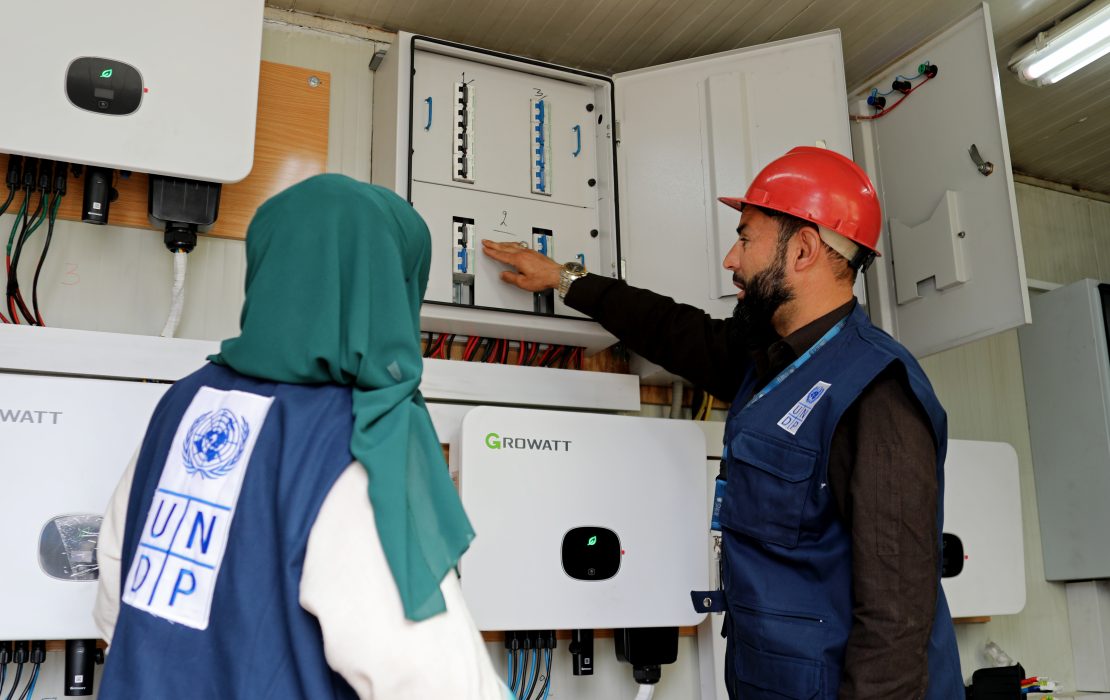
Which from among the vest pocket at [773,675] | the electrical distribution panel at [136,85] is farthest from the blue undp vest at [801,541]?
the electrical distribution panel at [136,85]

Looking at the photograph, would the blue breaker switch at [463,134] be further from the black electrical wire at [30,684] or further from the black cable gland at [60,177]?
the black electrical wire at [30,684]

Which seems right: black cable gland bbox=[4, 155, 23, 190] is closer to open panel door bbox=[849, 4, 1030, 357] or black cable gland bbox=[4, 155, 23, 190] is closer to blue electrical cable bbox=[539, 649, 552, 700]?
blue electrical cable bbox=[539, 649, 552, 700]

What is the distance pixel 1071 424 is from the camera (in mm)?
2982

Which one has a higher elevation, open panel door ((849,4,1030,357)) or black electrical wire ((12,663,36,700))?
open panel door ((849,4,1030,357))

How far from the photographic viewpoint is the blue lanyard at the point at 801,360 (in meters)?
1.65

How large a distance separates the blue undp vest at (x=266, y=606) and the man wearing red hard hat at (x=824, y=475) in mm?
829

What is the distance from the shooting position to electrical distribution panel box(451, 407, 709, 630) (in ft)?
6.22

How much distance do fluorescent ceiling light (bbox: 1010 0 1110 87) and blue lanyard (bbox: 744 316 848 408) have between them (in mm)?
1218

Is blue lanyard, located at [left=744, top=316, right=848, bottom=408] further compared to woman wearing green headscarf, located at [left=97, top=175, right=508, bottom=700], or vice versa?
blue lanyard, located at [left=744, top=316, right=848, bottom=408]

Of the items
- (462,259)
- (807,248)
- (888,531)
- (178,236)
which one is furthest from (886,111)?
(178,236)

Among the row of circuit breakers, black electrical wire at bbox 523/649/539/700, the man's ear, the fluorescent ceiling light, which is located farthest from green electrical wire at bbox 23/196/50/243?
the fluorescent ceiling light

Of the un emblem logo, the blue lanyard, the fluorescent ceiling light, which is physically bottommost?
the un emblem logo

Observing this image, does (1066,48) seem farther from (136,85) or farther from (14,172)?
(14,172)

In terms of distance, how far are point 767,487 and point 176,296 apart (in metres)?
1.23
